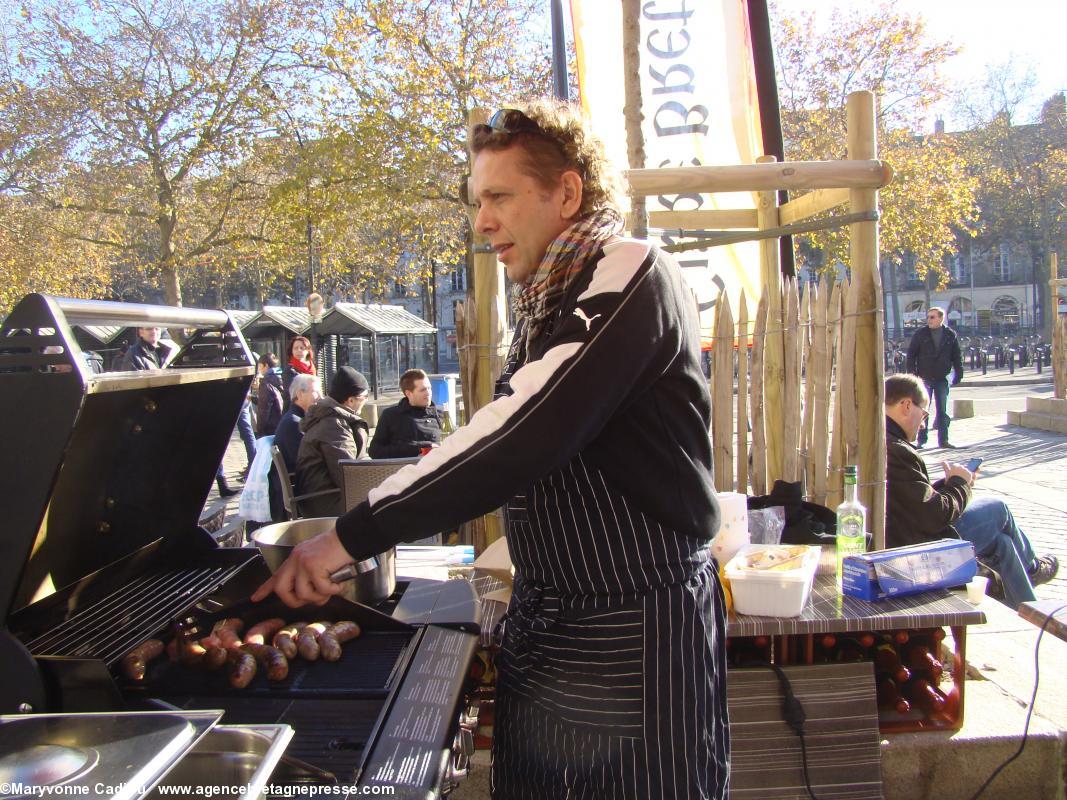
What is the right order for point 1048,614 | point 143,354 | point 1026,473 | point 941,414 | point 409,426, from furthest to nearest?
point 941,414 < point 1026,473 < point 143,354 < point 409,426 < point 1048,614

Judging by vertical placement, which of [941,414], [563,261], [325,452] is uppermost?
[563,261]

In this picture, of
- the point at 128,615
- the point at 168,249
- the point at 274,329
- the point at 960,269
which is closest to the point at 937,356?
the point at 128,615

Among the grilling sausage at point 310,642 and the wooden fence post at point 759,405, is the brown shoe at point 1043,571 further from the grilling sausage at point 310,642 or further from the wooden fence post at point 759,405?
the grilling sausage at point 310,642

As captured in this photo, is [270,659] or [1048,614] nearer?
[270,659]

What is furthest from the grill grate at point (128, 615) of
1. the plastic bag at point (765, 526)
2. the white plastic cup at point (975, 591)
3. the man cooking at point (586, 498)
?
the white plastic cup at point (975, 591)

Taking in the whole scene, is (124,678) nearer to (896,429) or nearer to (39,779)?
(39,779)

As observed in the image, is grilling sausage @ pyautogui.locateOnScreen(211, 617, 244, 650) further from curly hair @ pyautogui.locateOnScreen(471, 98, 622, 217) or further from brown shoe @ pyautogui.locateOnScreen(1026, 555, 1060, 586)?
brown shoe @ pyautogui.locateOnScreen(1026, 555, 1060, 586)

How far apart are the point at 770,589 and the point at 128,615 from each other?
1.92m

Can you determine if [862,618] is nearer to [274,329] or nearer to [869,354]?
[869,354]

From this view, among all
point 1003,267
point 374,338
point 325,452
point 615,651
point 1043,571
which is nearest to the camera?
Result: point 615,651

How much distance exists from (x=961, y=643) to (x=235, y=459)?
13730 millimetres

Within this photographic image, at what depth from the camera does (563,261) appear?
1618 millimetres

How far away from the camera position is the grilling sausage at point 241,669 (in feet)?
6.02

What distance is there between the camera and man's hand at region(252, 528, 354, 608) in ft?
4.99
